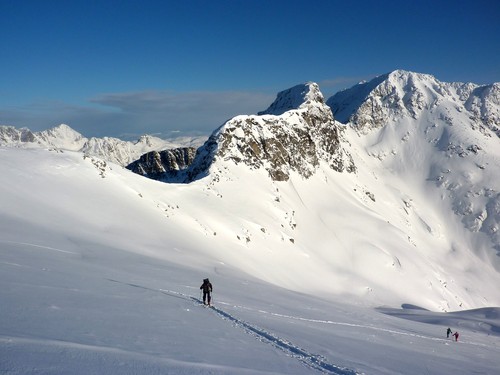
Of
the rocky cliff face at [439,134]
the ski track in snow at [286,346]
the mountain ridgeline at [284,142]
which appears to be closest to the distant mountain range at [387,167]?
the mountain ridgeline at [284,142]

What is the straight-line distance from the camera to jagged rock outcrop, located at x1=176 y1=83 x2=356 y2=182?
8094 centimetres

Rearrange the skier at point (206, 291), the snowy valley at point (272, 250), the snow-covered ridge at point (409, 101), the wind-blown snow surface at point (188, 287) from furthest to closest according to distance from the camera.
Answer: the snow-covered ridge at point (409, 101) < the skier at point (206, 291) < the snowy valley at point (272, 250) < the wind-blown snow surface at point (188, 287)

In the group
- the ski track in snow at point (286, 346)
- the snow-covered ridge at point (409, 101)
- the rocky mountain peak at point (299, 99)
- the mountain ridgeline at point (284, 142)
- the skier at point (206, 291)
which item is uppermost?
the snow-covered ridge at point (409, 101)

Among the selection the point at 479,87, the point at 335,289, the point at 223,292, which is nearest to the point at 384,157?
the point at 479,87

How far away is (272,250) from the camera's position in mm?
60250

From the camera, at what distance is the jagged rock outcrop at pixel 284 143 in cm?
8094

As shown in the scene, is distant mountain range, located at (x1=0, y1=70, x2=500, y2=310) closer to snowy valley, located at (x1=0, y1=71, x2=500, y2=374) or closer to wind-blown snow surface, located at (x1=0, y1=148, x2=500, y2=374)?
snowy valley, located at (x1=0, y1=71, x2=500, y2=374)

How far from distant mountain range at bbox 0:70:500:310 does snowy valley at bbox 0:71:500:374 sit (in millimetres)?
590

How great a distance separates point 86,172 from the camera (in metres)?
44.0

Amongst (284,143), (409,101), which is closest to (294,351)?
(284,143)

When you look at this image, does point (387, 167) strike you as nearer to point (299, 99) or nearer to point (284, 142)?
point (299, 99)

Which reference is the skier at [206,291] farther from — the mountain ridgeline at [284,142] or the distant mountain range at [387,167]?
the mountain ridgeline at [284,142]

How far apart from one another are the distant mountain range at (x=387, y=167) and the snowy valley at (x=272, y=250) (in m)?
0.59

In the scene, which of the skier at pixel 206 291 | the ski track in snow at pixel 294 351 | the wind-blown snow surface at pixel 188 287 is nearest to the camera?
the wind-blown snow surface at pixel 188 287
